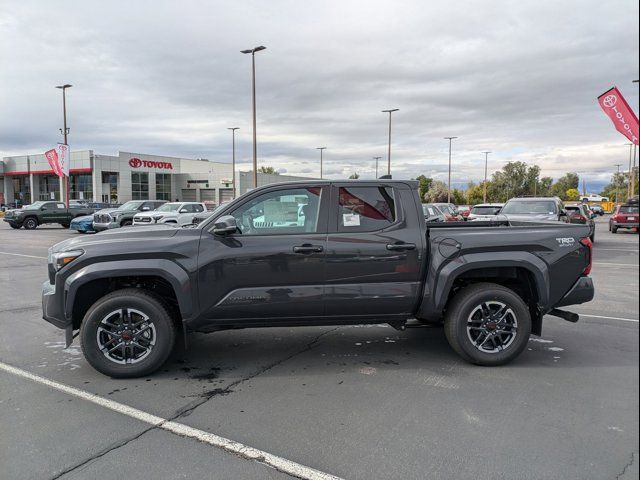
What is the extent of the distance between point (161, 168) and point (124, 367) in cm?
6575

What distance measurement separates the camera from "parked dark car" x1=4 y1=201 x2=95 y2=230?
2886 cm

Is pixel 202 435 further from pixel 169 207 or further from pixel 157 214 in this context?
pixel 169 207

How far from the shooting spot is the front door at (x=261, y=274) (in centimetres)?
463

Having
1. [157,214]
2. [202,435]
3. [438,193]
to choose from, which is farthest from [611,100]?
[438,193]

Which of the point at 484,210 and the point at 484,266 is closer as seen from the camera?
the point at 484,266

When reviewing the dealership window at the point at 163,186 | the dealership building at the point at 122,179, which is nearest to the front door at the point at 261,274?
the dealership building at the point at 122,179

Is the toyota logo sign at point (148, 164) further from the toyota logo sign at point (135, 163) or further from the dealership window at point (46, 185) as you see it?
the dealership window at point (46, 185)

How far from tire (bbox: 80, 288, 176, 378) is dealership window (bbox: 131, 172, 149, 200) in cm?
6123

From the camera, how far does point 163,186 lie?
222 ft

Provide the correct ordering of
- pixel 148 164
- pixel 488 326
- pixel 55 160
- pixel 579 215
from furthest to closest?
pixel 148 164, pixel 55 160, pixel 579 215, pixel 488 326

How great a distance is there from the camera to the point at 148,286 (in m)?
4.92

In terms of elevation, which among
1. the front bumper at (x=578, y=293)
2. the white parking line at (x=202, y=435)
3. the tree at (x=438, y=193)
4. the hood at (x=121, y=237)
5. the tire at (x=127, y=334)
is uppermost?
the tree at (x=438, y=193)

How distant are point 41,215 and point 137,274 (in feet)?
94.5

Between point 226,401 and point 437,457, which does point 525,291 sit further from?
point 226,401
